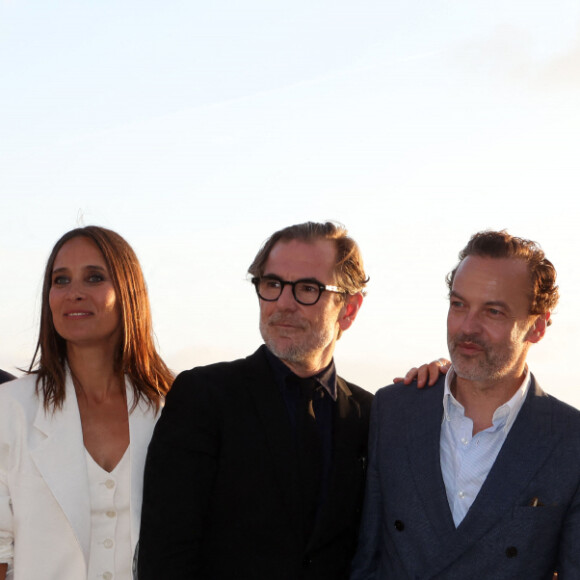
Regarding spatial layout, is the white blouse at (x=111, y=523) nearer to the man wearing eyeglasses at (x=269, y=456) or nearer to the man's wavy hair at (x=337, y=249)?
the man wearing eyeglasses at (x=269, y=456)

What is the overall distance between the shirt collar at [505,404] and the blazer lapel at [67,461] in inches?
85.7

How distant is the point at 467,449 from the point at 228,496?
55.0 inches

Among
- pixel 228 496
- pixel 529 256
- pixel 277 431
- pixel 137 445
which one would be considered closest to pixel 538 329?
pixel 529 256

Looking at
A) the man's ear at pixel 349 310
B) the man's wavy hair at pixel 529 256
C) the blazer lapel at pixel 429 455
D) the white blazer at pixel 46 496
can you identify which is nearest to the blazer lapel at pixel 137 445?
the white blazer at pixel 46 496

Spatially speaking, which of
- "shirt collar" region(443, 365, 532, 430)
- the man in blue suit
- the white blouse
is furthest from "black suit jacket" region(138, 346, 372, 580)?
"shirt collar" region(443, 365, 532, 430)

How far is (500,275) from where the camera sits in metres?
4.83

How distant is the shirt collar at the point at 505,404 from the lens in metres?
4.77

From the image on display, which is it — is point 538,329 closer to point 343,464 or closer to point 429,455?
point 429,455

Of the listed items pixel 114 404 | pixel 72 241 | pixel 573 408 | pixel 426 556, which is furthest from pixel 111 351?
pixel 573 408

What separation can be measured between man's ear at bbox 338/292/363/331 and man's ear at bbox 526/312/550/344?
3.69ft

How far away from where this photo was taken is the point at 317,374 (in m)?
4.95

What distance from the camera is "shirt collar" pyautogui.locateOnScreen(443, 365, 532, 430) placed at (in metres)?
4.77

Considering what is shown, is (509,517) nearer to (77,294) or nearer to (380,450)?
(380,450)

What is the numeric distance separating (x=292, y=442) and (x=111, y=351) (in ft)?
4.48
